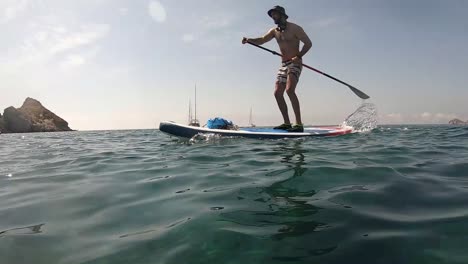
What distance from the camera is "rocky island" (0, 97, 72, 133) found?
100 meters

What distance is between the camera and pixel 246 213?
2.69 meters

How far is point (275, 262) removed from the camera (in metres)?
1.85

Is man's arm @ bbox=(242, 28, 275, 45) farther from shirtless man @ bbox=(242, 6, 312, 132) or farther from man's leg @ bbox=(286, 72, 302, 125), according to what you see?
man's leg @ bbox=(286, 72, 302, 125)

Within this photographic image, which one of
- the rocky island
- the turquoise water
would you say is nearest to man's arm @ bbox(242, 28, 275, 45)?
the turquoise water

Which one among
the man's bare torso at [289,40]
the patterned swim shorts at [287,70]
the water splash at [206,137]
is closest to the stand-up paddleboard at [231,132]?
the water splash at [206,137]

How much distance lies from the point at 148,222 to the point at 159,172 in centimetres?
216

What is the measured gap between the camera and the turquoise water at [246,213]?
6.63 feet

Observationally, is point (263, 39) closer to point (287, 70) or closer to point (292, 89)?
point (287, 70)

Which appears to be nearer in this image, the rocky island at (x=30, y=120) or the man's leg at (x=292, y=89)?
the man's leg at (x=292, y=89)

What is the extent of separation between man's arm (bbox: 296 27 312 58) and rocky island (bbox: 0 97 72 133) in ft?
372

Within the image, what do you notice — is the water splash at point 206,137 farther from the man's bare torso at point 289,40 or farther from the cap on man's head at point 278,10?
the cap on man's head at point 278,10

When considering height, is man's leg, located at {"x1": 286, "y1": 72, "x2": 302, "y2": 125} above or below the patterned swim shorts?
below

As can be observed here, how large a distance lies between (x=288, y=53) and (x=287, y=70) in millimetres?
478

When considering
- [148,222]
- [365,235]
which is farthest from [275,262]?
[148,222]
